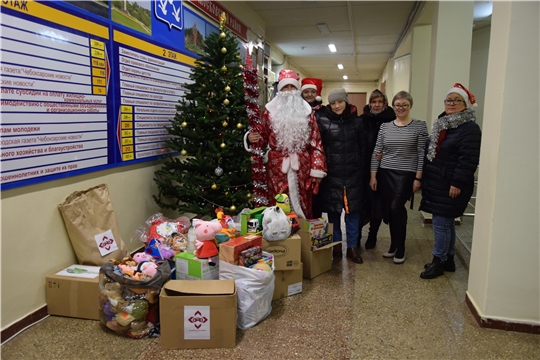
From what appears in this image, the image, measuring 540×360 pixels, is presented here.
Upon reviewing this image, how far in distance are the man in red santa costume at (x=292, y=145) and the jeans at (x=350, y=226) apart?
0.97 ft

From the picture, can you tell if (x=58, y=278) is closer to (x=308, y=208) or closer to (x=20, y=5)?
(x=20, y=5)

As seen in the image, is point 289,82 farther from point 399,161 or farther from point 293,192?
point 399,161

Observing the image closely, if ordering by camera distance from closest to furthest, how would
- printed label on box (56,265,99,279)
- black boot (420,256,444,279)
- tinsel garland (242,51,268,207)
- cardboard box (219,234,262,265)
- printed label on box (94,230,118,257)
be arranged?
cardboard box (219,234,262,265), printed label on box (56,265,99,279), printed label on box (94,230,118,257), black boot (420,256,444,279), tinsel garland (242,51,268,207)

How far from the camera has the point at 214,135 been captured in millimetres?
3143

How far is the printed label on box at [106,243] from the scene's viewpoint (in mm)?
2488

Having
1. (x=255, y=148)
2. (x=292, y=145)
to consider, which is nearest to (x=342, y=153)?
(x=292, y=145)

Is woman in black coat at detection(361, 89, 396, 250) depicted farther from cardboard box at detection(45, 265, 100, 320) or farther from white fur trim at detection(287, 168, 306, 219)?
cardboard box at detection(45, 265, 100, 320)

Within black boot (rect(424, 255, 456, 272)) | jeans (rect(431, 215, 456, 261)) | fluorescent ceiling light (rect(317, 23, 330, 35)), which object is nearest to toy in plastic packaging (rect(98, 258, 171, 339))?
jeans (rect(431, 215, 456, 261))

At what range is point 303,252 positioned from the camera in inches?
112

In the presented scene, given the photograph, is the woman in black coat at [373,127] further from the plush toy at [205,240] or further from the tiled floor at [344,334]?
the plush toy at [205,240]

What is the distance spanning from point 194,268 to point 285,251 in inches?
23.4

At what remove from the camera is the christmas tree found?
3078 millimetres

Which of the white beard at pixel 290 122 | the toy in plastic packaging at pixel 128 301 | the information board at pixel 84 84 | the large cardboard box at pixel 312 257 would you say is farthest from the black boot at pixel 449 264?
the information board at pixel 84 84

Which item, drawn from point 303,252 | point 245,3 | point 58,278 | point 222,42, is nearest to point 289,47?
point 245,3
